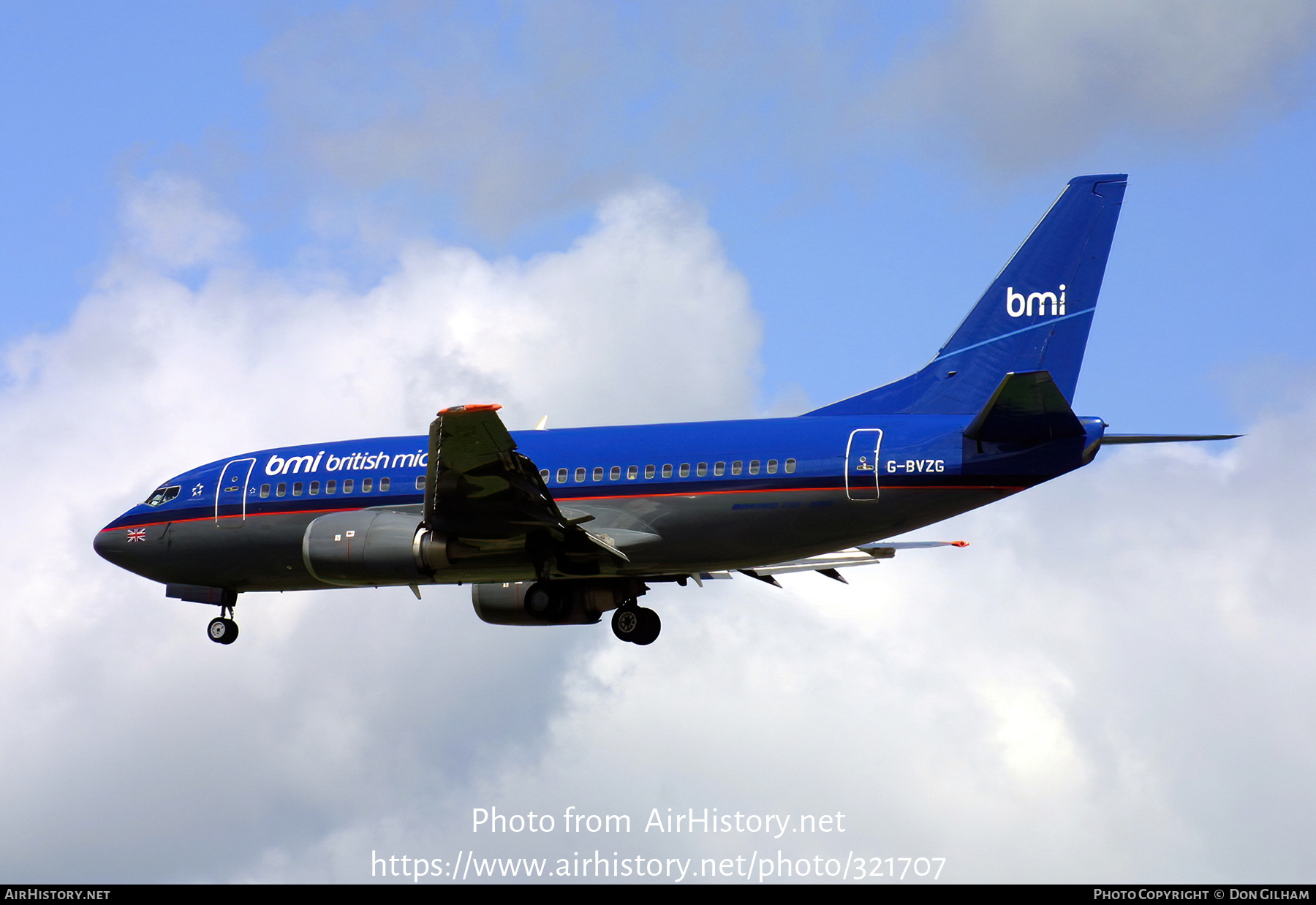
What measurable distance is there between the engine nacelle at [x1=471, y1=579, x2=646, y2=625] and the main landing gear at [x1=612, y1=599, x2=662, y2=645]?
24 cm

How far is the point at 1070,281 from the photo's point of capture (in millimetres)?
29844

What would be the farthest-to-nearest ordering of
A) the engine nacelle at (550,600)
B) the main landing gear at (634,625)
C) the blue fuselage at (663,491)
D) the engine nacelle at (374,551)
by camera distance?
the main landing gear at (634,625), the engine nacelle at (550,600), the engine nacelle at (374,551), the blue fuselage at (663,491)

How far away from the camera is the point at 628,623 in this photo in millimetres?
33312

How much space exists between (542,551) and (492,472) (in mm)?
2704

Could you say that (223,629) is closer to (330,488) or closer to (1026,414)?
(330,488)

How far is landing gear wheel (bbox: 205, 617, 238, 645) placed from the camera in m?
33.8

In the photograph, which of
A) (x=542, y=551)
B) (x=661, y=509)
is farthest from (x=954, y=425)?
(x=542, y=551)

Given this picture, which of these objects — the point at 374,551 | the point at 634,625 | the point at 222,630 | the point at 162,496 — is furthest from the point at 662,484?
the point at 162,496

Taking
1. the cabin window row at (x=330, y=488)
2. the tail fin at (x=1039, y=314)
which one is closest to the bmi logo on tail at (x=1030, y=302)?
the tail fin at (x=1039, y=314)

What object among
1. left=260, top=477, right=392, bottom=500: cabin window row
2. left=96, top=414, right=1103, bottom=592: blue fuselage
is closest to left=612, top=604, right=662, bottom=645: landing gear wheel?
left=96, top=414, right=1103, bottom=592: blue fuselage

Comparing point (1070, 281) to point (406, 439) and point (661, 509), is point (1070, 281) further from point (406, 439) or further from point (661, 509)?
point (406, 439)

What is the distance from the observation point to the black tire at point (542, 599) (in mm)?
31750

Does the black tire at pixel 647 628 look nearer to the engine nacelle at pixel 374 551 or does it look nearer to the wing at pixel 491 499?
the wing at pixel 491 499
